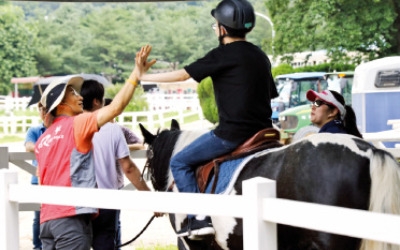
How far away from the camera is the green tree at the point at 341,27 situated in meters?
38.4

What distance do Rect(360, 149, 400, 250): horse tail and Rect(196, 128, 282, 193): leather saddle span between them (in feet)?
3.51

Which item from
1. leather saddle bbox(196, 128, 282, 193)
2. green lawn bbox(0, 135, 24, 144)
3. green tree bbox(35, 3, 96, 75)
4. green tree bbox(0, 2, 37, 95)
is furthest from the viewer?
green tree bbox(35, 3, 96, 75)

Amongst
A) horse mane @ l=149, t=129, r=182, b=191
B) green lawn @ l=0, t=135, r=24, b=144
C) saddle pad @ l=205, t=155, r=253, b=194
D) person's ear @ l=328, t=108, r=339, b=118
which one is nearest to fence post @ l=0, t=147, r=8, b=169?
horse mane @ l=149, t=129, r=182, b=191

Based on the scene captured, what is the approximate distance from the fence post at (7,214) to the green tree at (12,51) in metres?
102

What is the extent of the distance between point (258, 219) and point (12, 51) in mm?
106301

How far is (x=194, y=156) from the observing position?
21.5 ft

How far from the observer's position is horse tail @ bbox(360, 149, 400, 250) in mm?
5367

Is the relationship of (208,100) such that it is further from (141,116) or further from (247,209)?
(247,209)

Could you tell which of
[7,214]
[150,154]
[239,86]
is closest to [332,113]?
[239,86]

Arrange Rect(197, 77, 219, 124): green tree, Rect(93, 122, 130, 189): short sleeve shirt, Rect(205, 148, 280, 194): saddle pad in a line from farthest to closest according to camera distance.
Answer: Rect(197, 77, 219, 124): green tree, Rect(93, 122, 130, 189): short sleeve shirt, Rect(205, 148, 280, 194): saddle pad

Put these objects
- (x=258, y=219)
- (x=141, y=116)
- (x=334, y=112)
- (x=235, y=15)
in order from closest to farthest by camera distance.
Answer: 1. (x=258, y=219)
2. (x=235, y=15)
3. (x=334, y=112)
4. (x=141, y=116)

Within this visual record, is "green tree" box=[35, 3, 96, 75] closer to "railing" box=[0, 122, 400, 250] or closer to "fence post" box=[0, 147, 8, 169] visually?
"fence post" box=[0, 147, 8, 169]

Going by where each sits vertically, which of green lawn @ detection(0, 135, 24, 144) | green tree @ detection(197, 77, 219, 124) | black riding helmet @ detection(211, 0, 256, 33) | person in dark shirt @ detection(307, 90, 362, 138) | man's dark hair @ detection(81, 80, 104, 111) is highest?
black riding helmet @ detection(211, 0, 256, 33)

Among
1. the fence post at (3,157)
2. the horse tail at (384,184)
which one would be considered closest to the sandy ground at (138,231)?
the fence post at (3,157)
